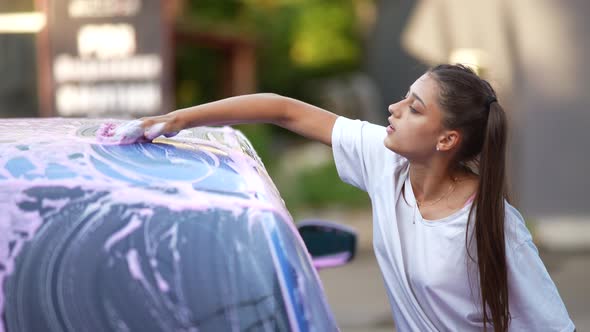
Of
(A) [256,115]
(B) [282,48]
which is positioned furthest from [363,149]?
(B) [282,48]

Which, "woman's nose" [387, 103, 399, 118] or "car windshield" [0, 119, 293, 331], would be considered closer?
"car windshield" [0, 119, 293, 331]

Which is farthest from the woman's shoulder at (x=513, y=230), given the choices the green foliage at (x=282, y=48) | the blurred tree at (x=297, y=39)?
the blurred tree at (x=297, y=39)

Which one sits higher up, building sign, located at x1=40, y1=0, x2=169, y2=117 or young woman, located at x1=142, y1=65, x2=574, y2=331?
young woman, located at x1=142, y1=65, x2=574, y2=331

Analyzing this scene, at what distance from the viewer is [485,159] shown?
258cm

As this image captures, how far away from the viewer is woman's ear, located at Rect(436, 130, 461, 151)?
104 inches

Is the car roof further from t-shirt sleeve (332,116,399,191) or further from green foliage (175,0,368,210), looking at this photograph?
green foliage (175,0,368,210)

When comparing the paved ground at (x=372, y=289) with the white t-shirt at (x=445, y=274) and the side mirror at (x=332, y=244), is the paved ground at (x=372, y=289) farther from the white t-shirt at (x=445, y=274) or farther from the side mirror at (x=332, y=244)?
the white t-shirt at (x=445, y=274)

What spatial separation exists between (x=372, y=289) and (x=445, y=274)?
5519 mm

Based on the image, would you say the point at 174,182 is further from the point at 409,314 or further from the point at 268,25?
the point at 268,25

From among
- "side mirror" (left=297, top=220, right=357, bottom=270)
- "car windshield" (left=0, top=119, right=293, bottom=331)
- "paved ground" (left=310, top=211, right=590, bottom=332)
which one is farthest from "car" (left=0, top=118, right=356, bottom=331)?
"paved ground" (left=310, top=211, right=590, bottom=332)

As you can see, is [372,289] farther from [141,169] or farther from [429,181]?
[141,169]

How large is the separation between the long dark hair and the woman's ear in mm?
14

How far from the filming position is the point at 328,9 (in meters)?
28.1

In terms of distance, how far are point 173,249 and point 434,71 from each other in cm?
93
